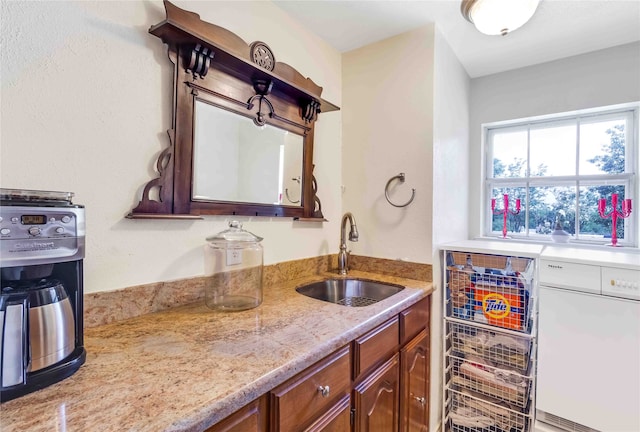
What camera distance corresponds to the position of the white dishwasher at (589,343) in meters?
1.44

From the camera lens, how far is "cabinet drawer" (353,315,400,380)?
44.0 inches

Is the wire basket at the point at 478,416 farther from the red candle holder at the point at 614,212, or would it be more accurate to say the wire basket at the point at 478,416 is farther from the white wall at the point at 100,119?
the white wall at the point at 100,119

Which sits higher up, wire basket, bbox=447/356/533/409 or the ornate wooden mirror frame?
the ornate wooden mirror frame

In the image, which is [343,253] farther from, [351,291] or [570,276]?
[570,276]

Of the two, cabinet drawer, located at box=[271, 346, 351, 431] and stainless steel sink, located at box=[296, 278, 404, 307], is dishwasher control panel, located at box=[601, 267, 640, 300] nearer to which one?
stainless steel sink, located at box=[296, 278, 404, 307]

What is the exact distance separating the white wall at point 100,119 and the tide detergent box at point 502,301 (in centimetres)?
154

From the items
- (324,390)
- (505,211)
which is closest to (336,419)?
(324,390)

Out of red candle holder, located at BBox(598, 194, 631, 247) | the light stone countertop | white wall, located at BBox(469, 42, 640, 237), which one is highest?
white wall, located at BBox(469, 42, 640, 237)

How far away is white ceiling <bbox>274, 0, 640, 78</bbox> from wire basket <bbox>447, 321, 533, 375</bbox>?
1.81m

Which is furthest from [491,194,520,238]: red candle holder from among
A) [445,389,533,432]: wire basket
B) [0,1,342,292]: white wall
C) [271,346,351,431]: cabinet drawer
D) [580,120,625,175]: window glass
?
[0,1,342,292]: white wall

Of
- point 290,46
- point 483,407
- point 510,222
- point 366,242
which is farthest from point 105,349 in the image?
point 510,222

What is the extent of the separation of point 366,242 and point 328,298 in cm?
47

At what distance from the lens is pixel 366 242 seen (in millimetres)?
2004

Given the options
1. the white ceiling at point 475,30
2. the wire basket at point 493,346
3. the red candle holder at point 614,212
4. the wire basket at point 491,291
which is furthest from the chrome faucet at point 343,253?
the red candle holder at point 614,212
